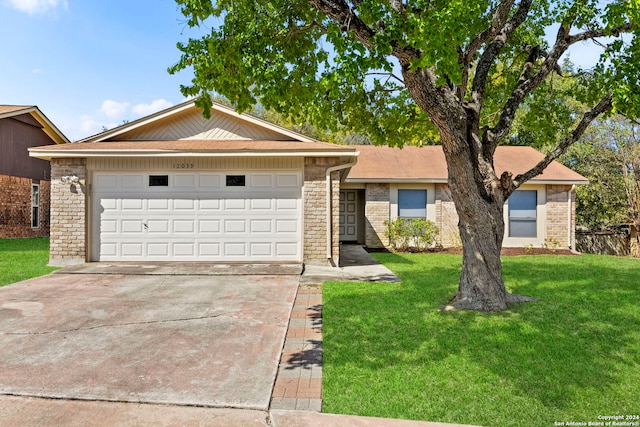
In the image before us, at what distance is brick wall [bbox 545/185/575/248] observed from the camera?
15.7m

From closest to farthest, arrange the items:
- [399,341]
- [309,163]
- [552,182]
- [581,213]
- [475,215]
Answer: [399,341], [475,215], [309,163], [552,182], [581,213]

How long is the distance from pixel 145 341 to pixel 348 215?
1298 centimetres

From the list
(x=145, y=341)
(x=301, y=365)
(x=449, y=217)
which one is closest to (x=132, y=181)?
(x=145, y=341)

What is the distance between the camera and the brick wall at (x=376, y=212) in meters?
15.7

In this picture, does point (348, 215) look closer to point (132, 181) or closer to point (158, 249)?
point (158, 249)

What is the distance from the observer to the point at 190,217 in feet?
35.2

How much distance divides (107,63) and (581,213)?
24.2 m

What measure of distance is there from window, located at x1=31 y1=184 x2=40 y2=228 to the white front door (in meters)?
15.0

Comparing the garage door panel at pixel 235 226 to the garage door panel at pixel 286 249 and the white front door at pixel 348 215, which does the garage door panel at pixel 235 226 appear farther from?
the white front door at pixel 348 215

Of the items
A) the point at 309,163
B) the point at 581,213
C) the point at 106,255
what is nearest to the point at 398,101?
the point at 309,163

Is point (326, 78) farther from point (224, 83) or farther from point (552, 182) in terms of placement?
point (552, 182)

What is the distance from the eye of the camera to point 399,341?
4.70m

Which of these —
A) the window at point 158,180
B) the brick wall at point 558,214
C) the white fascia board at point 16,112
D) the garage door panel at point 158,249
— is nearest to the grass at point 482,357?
the garage door panel at point 158,249

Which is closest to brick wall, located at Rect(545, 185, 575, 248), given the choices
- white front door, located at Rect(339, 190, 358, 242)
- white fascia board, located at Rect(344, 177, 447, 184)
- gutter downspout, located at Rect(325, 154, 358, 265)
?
white fascia board, located at Rect(344, 177, 447, 184)
